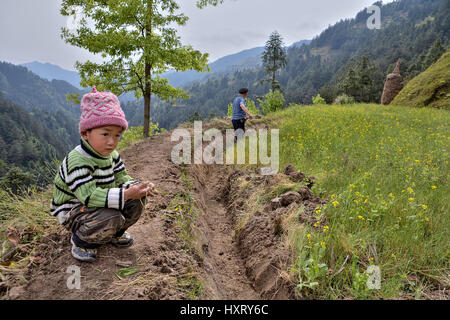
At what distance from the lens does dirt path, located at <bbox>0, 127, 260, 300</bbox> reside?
6.28 feet

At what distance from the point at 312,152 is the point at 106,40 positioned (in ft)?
21.9

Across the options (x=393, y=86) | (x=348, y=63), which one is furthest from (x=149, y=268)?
(x=348, y=63)

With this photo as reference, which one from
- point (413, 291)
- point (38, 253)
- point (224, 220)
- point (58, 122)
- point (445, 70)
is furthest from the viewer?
point (58, 122)

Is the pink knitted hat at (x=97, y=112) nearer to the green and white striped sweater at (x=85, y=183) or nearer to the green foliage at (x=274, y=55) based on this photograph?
the green and white striped sweater at (x=85, y=183)

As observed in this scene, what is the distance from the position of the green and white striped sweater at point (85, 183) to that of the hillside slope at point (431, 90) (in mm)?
17539

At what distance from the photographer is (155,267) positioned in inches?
88.4

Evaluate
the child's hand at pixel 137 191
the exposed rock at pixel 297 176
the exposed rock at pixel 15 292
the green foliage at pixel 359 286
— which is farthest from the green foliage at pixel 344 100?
the exposed rock at pixel 15 292

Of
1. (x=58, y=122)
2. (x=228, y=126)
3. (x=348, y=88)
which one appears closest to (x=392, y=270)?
(x=228, y=126)

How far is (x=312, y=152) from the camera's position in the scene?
5582 millimetres

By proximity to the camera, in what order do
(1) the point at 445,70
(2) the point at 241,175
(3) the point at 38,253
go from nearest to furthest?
(3) the point at 38,253, (2) the point at 241,175, (1) the point at 445,70

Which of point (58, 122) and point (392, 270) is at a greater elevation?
point (58, 122)

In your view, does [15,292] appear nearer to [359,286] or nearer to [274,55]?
[359,286]

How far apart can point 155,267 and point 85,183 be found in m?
1.02
